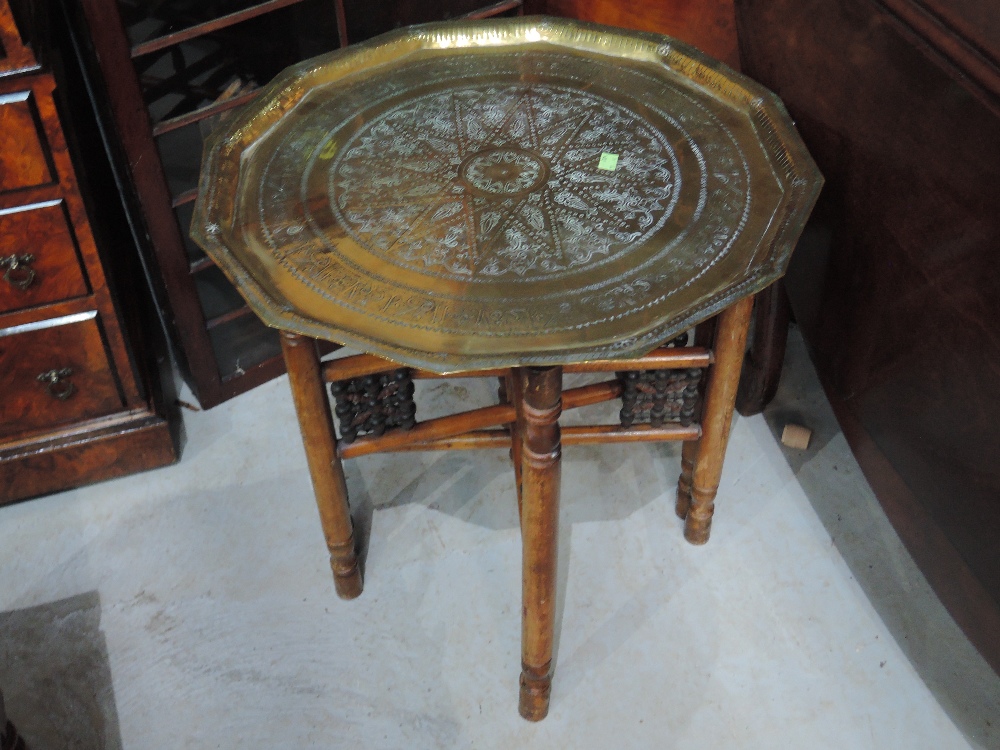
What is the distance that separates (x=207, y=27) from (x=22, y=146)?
0.45m

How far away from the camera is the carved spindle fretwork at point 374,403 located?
1.71 m

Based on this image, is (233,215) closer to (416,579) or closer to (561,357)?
(561,357)

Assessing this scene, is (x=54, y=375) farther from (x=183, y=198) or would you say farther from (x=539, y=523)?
(x=539, y=523)

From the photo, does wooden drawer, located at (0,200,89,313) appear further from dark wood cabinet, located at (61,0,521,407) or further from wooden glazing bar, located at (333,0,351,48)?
wooden glazing bar, located at (333,0,351,48)

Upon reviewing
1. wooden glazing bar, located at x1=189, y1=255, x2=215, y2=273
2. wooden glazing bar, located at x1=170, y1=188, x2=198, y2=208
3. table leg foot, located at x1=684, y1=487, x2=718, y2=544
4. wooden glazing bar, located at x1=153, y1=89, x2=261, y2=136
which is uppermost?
wooden glazing bar, located at x1=153, y1=89, x2=261, y2=136

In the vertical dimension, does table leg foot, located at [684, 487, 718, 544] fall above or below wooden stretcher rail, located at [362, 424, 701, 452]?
below

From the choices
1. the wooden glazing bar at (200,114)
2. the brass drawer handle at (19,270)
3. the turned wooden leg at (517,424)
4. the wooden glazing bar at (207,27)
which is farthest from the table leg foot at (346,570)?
the wooden glazing bar at (207,27)

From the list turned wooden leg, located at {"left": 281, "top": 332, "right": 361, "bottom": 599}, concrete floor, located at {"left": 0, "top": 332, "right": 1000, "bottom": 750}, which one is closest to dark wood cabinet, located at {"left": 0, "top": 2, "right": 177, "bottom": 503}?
concrete floor, located at {"left": 0, "top": 332, "right": 1000, "bottom": 750}

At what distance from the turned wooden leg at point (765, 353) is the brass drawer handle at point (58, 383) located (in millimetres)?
1480

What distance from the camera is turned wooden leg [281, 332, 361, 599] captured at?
160cm

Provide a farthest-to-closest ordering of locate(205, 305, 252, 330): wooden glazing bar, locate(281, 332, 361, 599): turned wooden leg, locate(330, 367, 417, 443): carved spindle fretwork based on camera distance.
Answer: locate(205, 305, 252, 330): wooden glazing bar
locate(330, 367, 417, 443): carved spindle fretwork
locate(281, 332, 361, 599): turned wooden leg

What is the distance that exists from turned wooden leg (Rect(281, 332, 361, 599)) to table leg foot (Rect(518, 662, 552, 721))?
41 cm

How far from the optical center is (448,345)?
52.5 inches

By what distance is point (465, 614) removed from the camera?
1.99m
